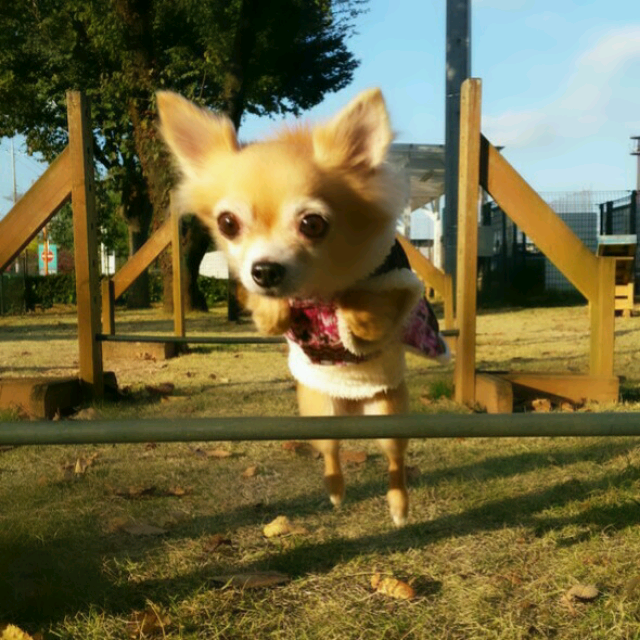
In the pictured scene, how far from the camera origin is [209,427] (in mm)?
1523

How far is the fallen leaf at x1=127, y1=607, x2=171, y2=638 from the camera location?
188 centimetres

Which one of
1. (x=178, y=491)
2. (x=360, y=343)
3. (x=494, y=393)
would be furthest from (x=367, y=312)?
(x=494, y=393)

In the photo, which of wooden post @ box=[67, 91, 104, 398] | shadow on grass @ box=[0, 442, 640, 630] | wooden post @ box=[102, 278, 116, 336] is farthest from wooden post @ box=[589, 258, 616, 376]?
wooden post @ box=[102, 278, 116, 336]

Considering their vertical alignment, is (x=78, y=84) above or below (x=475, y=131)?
above

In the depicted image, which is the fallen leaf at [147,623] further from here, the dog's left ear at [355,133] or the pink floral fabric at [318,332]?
the dog's left ear at [355,133]

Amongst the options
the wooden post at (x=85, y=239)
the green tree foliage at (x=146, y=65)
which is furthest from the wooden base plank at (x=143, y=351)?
the wooden post at (x=85, y=239)

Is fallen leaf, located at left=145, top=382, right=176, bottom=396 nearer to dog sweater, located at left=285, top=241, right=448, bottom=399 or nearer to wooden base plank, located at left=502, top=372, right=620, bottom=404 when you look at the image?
wooden base plank, located at left=502, top=372, right=620, bottom=404

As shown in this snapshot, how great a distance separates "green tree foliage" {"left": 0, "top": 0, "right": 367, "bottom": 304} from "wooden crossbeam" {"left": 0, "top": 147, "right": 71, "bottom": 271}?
2755 millimetres

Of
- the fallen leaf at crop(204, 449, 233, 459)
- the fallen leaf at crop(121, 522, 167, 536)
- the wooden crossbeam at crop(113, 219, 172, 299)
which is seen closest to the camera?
the fallen leaf at crop(121, 522, 167, 536)

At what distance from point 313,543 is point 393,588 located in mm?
402

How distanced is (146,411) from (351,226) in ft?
9.39

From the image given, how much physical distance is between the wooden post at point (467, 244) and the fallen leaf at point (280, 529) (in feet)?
6.64

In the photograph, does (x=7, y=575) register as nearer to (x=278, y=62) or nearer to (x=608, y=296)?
(x=608, y=296)

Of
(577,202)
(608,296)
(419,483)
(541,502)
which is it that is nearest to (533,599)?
(541,502)
